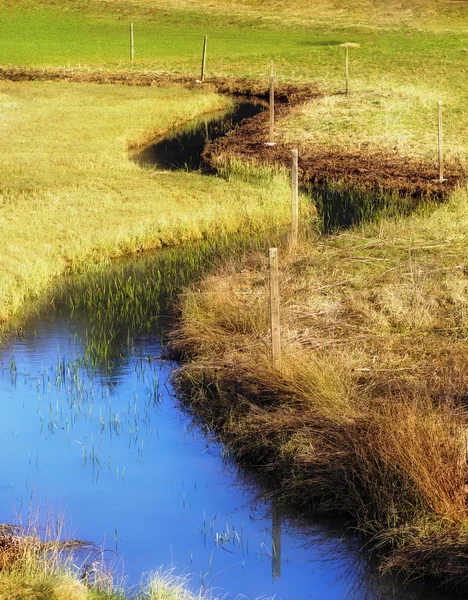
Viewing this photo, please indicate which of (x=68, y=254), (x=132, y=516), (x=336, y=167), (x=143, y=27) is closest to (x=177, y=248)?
(x=68, y=254)

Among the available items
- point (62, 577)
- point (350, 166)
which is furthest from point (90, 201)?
point (62, 577)

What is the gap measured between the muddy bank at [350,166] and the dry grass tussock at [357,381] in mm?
8147

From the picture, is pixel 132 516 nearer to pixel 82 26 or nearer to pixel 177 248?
pixel 177 248

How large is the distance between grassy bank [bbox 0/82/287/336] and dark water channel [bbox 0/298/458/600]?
304 cm

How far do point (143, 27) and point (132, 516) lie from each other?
200 feet

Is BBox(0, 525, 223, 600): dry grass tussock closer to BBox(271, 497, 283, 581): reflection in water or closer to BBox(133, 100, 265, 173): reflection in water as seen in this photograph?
BBox(271, 497, 283, 581): reflection in water

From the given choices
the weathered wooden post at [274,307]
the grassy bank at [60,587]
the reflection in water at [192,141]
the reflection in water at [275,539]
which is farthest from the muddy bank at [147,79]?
the grassy bank at [60,587]

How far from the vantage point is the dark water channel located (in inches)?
376

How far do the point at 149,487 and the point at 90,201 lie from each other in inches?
509

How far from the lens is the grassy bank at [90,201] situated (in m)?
19.6

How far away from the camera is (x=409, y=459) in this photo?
9.94 m

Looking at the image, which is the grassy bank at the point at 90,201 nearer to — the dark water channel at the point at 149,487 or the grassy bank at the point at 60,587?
the dark water channel at the point at 149,487

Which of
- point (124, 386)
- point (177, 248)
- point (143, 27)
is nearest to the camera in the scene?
point (124, 386)

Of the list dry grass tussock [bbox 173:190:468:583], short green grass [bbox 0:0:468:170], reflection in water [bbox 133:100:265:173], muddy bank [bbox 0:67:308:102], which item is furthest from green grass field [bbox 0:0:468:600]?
muddy bank [bbox 0:67:308:102]
